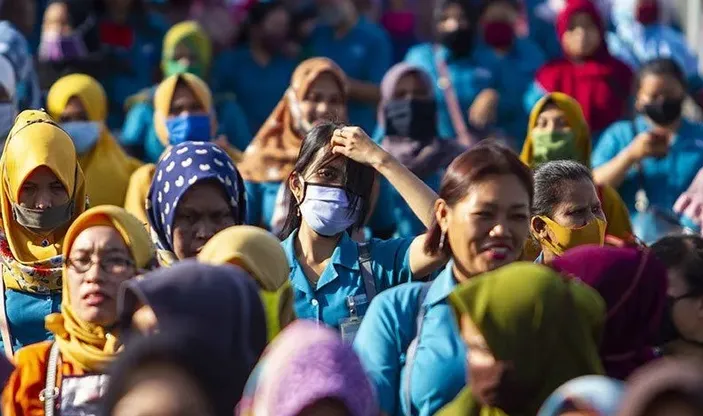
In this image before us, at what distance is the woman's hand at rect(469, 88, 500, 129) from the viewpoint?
13555 millimetres

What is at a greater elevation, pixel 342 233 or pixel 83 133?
pixel 342 233

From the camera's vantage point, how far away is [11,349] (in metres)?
8.20

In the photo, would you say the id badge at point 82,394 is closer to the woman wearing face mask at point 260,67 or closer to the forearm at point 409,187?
the forearm at point 409,187

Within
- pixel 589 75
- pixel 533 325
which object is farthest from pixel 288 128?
pixel 533 325

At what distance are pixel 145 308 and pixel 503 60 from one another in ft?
27.1

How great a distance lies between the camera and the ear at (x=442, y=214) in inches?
285

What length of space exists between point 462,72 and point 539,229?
18.6 ft

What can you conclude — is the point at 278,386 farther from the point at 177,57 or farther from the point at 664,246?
the point at 177,57

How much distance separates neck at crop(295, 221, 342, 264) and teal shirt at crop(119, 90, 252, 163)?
4286mm

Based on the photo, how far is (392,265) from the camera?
8.01 metres

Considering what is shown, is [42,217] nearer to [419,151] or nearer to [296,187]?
[296,187]

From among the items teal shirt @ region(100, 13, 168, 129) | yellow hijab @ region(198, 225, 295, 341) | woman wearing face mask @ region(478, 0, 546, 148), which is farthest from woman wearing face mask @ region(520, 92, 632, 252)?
teal shirt @ region(100, 13, 168, 129)

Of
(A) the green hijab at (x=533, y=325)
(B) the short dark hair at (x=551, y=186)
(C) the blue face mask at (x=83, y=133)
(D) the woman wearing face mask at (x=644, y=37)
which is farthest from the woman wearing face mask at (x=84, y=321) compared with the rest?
(D) the woman wearing face mask at (x=644, y=37)

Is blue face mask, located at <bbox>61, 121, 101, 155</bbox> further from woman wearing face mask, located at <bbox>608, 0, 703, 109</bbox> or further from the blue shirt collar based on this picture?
woman wearing face mask, located at <bbox>608, 0, 703, 109</bbox>
